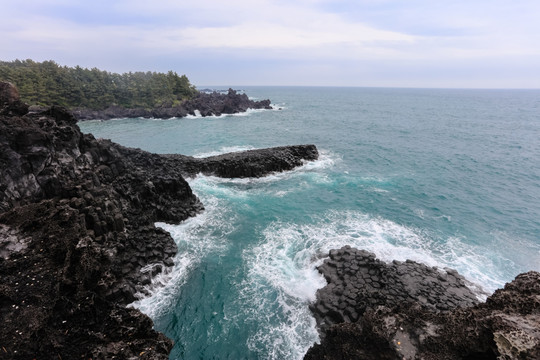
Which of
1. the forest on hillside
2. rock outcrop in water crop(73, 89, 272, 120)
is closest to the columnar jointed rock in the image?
rock outcrop in water crop(73, 89, 272, 120)

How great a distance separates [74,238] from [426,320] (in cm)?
2146

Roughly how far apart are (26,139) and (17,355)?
763 inches

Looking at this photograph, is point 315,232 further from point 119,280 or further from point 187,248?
point 119,280

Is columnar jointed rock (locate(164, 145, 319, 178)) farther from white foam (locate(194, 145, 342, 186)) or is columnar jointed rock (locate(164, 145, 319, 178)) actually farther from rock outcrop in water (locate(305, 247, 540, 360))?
rock outcrop in water (locate(305, 247, 540, 360))

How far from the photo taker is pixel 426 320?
11969 mm

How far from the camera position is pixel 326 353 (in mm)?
13727

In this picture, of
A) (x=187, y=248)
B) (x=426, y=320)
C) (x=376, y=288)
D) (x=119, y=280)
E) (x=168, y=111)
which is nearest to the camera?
(x=426, y=320)

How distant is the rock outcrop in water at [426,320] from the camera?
9734 millimetres

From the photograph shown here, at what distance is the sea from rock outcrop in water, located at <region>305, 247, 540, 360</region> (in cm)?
270

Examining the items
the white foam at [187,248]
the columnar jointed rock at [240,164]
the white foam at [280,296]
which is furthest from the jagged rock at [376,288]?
the columnar jointed rock at [240,164]

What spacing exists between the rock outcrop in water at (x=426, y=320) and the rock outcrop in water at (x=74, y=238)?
10076 millimetres

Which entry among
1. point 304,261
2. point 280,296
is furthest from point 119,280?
point 304,261

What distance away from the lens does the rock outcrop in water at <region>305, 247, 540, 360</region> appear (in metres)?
9.73

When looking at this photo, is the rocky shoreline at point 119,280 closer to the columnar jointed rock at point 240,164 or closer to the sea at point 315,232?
the sea at point 315,232
